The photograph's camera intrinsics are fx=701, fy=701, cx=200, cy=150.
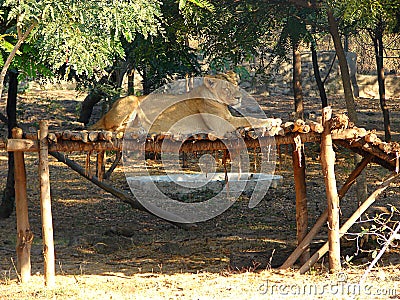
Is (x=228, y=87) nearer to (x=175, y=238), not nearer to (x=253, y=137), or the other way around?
(x=253, y=137)

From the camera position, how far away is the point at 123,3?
6438 millimetres

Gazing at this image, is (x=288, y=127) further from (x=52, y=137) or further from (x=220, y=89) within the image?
(x=52, y=137)

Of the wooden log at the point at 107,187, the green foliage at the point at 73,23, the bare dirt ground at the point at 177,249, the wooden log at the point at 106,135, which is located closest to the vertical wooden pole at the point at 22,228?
the bare dirt ground at the point at 177,249

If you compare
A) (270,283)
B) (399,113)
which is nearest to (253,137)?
(270,283)

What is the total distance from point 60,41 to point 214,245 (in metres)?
5.76

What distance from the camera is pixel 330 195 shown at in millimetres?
8398

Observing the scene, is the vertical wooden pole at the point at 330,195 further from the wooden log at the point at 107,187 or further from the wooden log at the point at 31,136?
the wooden log at the point at 107,187

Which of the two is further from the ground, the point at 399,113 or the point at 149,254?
the point at 399,113

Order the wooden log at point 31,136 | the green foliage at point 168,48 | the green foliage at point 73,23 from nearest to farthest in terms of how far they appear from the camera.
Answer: the green foliage at point 73,23
the wooden log at point 31,136
the green foliage at point 168,48

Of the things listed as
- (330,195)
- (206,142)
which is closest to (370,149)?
(330,195)

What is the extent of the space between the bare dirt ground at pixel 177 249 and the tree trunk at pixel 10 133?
228 millimetres

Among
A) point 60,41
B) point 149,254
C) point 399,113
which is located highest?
point 60,41

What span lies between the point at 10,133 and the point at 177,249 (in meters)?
3.65

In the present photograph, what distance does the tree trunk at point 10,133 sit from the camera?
12023 mm
